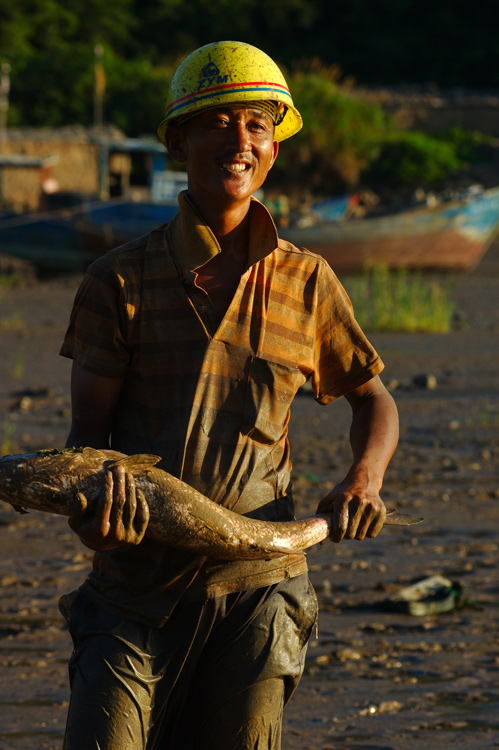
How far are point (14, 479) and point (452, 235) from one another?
66.5 feet

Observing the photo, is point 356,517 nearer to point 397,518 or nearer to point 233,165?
point 397,518

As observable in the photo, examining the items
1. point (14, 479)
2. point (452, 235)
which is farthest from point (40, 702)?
point (452, 235)

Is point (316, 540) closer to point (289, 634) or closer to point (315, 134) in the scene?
point (289, 634)

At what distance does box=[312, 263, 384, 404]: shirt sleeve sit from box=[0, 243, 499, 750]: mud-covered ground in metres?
1.70

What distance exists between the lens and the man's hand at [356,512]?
8.63ft

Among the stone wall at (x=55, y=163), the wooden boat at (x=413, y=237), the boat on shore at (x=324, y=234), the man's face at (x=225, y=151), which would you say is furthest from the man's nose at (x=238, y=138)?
the stone wall at (x=55, y=163)

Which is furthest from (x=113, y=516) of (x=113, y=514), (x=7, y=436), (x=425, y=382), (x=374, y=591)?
(x=425, y=382)

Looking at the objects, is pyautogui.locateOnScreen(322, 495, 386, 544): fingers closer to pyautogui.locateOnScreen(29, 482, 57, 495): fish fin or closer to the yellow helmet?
pyautogui.locateOnScreen(29, 482, 57, 495): fish fin

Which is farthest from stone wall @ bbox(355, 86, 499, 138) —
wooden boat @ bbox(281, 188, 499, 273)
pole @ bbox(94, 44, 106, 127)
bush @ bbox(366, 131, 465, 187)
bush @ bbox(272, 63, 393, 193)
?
wooden boat @ bbox(281, 188, 499, 273)

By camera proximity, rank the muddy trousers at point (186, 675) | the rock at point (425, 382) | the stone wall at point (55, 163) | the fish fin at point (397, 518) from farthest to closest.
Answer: the stone wall at point (55, 163), the rock at point (425, 382), the fish fin at point (397, 518), the muddy trousers at point (186, 675)

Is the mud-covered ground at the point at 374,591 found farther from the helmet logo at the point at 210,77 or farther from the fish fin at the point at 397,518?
the helmet logo at the point at 210,77

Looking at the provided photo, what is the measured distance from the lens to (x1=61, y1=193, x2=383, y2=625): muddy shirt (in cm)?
253

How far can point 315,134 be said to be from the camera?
92.5ft

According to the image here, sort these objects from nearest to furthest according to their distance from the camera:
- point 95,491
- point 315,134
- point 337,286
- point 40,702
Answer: point 95,491
point 337,286
point 40,702
point 315,134
